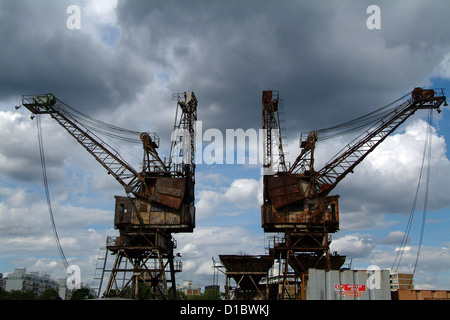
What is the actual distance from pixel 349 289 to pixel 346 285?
0.33m

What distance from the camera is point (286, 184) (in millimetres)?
50906

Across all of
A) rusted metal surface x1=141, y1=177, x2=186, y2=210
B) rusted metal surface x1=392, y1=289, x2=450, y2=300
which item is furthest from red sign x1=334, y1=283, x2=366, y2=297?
rusted metal surface x1=141, y1=177, x2=186, y2=210

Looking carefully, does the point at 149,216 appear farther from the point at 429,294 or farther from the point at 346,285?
the point at 429,294

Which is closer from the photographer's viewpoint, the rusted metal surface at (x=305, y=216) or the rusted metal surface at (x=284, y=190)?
the rusted metal surface at (x=305, y=216)

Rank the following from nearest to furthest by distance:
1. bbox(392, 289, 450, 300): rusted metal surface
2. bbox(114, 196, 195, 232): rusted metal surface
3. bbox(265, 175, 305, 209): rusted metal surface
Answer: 1. bbox(392, 289, 450, 300): rusted metal surface
2. bbox(265, 175, 305, 209): rusted metal surface
3. bbox(114, 196, 195, 232): rusted metal surface

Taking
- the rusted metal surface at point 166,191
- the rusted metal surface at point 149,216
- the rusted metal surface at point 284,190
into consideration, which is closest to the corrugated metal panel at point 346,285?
the rusted metal surface at point 284,190

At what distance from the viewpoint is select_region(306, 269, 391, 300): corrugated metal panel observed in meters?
28.6

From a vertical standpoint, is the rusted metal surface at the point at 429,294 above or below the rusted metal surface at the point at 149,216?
below

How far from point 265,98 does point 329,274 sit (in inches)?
1316

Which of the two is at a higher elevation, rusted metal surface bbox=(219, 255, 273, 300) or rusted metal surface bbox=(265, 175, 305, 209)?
rusted metal surface bbox=(265, 175, 305, 209)

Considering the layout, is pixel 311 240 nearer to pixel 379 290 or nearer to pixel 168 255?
pixel 168 255

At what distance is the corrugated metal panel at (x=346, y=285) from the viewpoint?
2856cm

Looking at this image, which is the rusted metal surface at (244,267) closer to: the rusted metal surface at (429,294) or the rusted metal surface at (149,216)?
the rusted metal surface at (149,216)

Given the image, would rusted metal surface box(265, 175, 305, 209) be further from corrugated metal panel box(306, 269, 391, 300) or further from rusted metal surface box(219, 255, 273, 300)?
corrugated metal panel box(306, 269, 391, 300)
